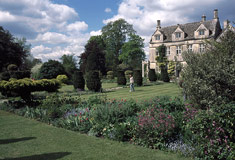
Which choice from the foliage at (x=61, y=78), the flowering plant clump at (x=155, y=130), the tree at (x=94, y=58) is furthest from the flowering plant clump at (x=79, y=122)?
the tree at (x=94, y=58)

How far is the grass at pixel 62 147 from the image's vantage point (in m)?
4.89

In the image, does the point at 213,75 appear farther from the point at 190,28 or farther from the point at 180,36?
the point at 190,28

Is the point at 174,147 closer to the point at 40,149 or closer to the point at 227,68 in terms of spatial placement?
the point at 227,68

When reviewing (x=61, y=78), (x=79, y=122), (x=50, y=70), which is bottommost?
(x=79, y=122)

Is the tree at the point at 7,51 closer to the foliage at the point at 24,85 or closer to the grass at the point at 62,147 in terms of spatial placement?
the foliage at the point at 24,85

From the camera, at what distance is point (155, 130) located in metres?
5.25

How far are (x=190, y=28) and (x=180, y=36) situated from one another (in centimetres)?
234

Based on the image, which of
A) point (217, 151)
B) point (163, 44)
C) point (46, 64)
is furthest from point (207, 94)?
point (163, 44)

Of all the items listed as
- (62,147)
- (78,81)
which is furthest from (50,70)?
(62,147)

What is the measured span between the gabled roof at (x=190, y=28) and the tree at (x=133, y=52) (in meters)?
12.6

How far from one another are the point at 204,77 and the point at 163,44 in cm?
3513

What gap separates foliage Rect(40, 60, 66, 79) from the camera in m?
30.5

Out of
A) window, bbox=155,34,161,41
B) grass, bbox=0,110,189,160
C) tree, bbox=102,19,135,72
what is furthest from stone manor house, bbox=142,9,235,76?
grass, bbox=0,110,189,160

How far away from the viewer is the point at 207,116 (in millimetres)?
4395
